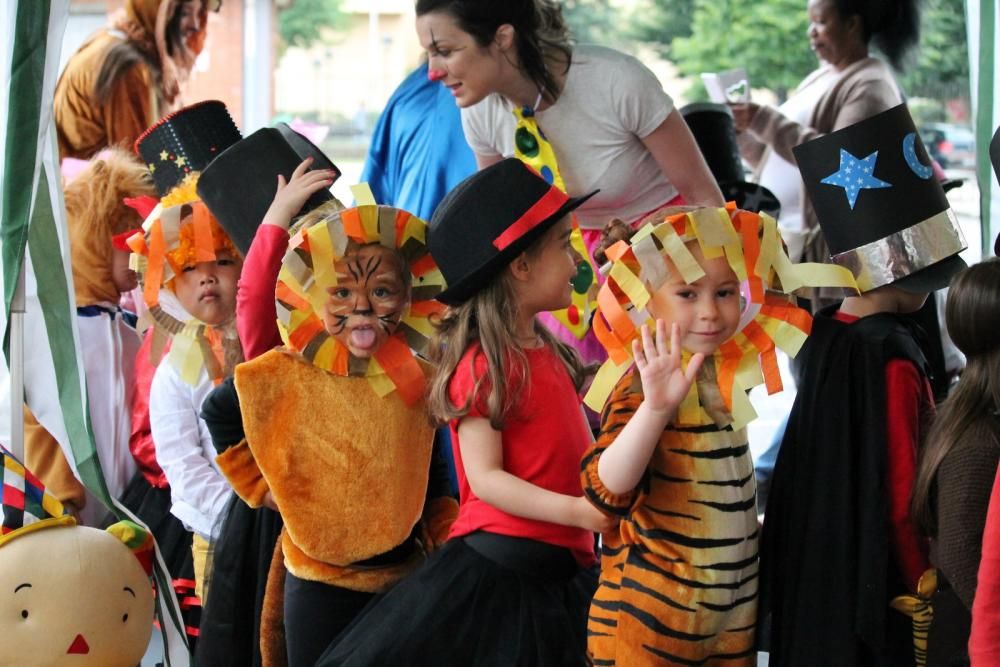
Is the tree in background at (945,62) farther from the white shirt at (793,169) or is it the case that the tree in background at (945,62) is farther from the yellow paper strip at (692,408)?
the yellow paper strip at (692,408)

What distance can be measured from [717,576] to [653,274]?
1.71ft

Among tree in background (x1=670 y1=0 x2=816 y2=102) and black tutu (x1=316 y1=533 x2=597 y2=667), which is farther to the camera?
tree in background (x1=670 y1=0 x2=816 y2=102)

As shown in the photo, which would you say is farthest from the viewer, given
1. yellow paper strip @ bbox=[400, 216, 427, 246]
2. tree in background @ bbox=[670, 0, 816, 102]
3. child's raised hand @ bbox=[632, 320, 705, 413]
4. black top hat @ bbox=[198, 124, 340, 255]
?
tree in background @ bbox=[670, 0, 816, 102]

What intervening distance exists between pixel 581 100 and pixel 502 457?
1.09m

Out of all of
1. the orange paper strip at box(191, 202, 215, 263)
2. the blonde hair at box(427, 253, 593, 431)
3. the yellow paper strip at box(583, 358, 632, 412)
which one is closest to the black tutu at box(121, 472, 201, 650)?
the orange paper strip at box(191, 202, 215, 263)

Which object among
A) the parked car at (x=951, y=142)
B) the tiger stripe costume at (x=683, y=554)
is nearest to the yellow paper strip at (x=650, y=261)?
the tiger stripe costume at (x=683, y=554)

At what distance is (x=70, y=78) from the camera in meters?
4.52

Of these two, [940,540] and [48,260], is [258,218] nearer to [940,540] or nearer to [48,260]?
[48,260]

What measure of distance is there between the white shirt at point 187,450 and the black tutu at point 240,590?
21 centimetres

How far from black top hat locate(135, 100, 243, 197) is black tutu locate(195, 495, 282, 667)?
86 cm

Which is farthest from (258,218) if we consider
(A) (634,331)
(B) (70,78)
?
(B) (70,78)

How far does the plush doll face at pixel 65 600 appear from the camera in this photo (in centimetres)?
262

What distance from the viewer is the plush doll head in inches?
103

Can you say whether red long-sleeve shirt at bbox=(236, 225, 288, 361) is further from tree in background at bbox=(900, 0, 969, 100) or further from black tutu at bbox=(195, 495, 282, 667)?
tree in background at bbox=(900, 0, 969, 100)
